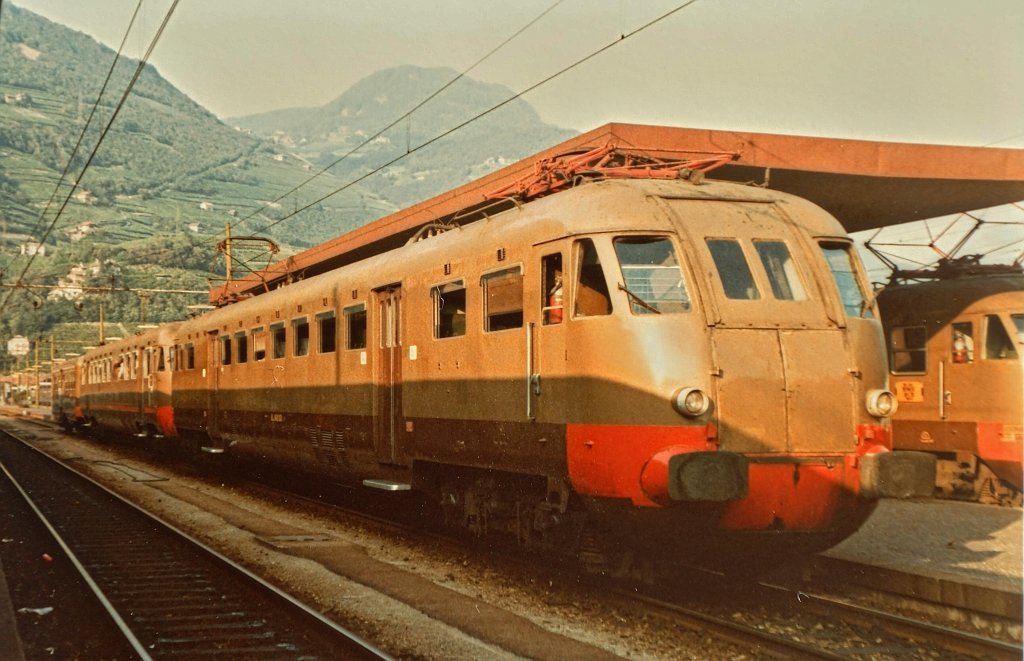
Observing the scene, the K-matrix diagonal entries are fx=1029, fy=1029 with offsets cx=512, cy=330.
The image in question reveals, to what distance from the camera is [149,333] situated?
27938mm

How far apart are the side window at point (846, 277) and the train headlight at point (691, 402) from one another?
179 centimetres

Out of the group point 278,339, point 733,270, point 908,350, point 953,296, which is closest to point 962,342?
point 953,296

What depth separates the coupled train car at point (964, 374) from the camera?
51.3 feet

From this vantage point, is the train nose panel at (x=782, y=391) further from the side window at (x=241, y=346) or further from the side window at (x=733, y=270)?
the side window at (x=241, y=346)

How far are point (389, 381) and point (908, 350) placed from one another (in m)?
9.73

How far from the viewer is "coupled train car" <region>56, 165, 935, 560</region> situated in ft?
26.1

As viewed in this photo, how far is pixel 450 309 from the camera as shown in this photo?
36.0 feet

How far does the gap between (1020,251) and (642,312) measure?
1230 cm

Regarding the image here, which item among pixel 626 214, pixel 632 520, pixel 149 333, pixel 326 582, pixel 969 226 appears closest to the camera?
pixel 632 520

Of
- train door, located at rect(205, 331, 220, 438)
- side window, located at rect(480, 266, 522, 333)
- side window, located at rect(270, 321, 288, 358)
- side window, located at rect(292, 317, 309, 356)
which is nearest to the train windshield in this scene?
side window, located at rect(480, 266, 522, 333)

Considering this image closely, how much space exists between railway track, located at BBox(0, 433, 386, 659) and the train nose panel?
10.7ft

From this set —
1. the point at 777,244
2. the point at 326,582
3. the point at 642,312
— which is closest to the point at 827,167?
the point at 777,244

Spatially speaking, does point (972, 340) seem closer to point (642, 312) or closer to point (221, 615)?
point (642, 312)

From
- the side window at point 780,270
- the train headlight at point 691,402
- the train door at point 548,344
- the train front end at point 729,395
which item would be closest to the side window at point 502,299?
the train door at point 548,344
